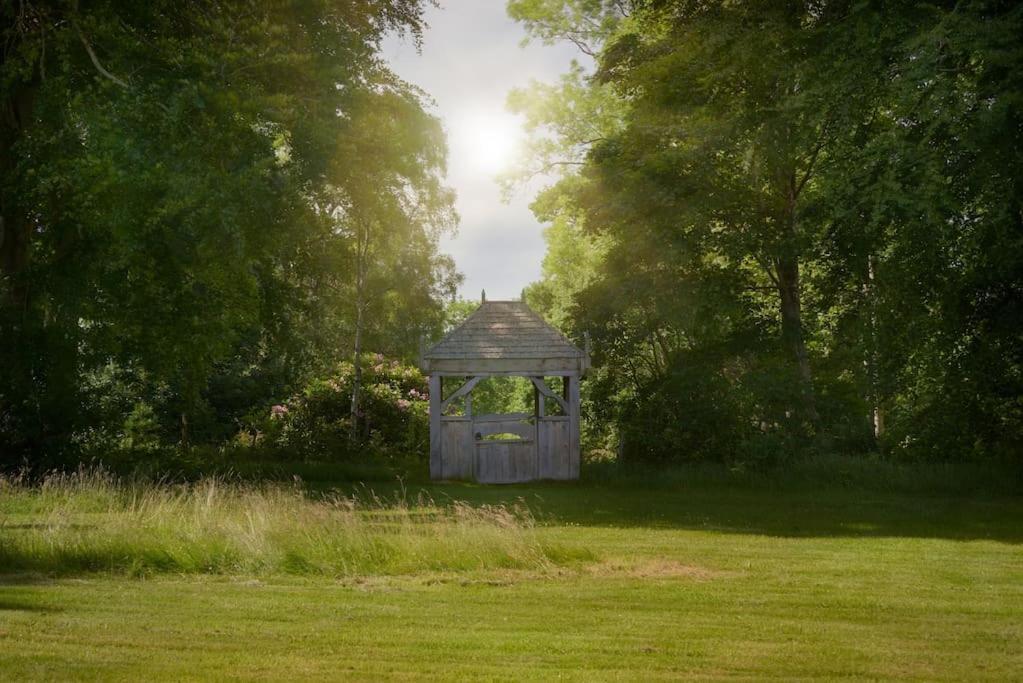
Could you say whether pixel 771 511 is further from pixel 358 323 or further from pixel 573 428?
pixel 358 323

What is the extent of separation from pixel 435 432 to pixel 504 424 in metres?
1.46

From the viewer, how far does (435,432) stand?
960 inches

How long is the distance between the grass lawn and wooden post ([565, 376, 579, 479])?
30.6ft

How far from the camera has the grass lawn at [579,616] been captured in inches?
315

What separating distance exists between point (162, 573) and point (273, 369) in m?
20.5

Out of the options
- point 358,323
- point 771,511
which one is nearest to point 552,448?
point 771,511

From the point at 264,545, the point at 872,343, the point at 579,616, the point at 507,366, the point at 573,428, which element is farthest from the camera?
the point at 573,428

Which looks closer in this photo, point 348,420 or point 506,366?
point 506,366

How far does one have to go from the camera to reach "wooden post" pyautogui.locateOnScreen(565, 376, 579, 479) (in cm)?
2461

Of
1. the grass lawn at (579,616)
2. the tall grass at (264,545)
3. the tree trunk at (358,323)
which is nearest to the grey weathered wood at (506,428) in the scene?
the tree trunk at (358,323)

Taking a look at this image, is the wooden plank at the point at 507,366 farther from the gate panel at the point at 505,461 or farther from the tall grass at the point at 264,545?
the tall grass at the point at 264,545

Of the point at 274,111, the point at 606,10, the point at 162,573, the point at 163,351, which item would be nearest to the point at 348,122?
the point at 274,111

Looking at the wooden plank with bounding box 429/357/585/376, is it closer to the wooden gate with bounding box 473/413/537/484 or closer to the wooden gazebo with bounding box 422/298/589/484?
the wooden gazebo with bounding box 422/298/589/484

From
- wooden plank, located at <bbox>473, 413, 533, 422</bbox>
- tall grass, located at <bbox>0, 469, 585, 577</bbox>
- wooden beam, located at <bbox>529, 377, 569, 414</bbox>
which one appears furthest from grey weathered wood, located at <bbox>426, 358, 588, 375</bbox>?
tall grass, located at <bbox>0, 469, 585, 577</bbox>
